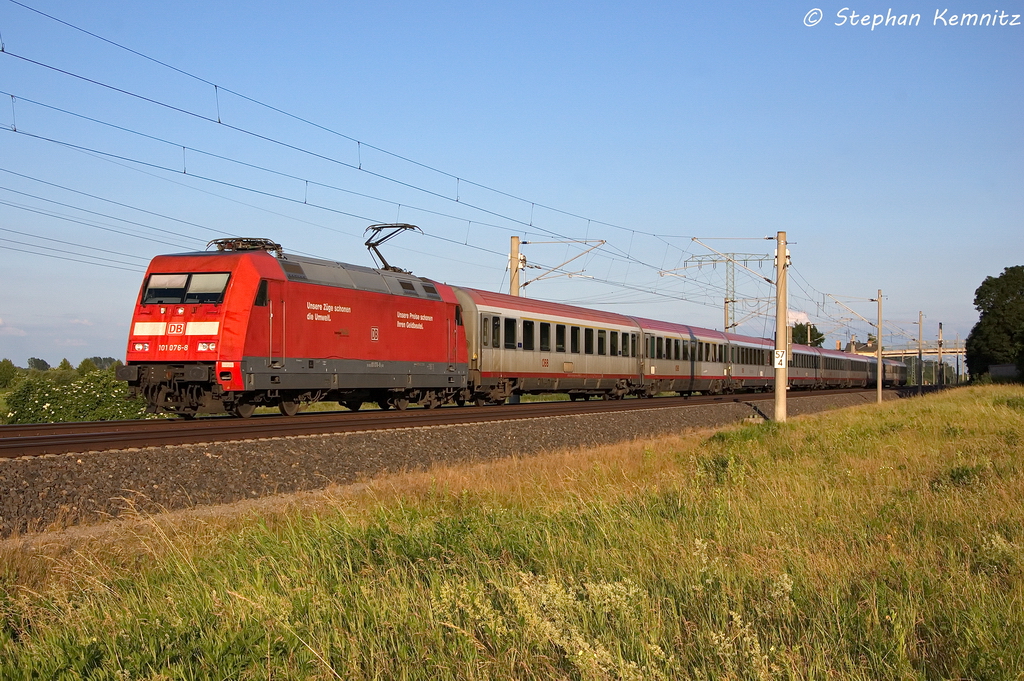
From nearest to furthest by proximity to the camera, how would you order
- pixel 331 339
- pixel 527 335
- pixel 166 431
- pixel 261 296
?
pixel 166 431 < pixel 261 296 < pixel 331 339 < pixel 527 335

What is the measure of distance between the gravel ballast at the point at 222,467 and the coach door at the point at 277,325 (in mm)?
3709

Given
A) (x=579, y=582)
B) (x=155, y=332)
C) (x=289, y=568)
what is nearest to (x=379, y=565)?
(x=289, y=568)

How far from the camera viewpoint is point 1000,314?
90.2 m

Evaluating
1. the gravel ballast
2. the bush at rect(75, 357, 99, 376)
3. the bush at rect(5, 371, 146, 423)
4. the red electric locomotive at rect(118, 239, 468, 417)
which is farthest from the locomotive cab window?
the bush at rect(75, 357, 99, 376)

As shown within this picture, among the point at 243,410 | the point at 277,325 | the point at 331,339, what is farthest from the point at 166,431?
the point at 331,339

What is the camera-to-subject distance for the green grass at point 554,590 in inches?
182

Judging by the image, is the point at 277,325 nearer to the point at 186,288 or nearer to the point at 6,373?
the point at 186,288

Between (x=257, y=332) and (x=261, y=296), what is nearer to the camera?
(x=257, y=332)

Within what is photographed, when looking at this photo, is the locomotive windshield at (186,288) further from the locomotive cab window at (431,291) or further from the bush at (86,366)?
the bush at (86,366)

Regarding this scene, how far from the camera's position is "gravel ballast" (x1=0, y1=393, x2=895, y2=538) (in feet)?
32.7

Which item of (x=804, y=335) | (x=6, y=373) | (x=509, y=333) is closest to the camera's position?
→ (x=509, y=333)

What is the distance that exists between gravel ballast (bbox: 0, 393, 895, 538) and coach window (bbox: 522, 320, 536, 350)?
8.69 metres

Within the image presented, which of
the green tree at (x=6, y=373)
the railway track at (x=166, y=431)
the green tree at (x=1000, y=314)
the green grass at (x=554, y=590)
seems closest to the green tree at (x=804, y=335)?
the green tree at (x=1000, y=314)

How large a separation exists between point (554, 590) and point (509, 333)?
23.0 meters
